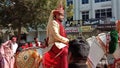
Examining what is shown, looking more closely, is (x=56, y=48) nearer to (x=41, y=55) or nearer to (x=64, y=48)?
(x=64, y=48)

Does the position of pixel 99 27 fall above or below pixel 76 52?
below

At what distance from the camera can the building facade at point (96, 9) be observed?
124 ft

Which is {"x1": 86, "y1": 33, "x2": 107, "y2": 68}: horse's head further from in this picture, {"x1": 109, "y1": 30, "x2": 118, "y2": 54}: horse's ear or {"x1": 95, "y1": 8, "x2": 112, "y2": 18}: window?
{"x1": 95, "y1": 8, "x2": 112, "y2": 18}: window

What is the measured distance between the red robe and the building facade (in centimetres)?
3052

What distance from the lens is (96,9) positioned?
132 ft

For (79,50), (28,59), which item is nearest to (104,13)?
(28,59)

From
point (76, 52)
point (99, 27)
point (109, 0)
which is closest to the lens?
point (76, 52)

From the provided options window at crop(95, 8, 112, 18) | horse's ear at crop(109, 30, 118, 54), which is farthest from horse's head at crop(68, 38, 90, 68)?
window at crop(95, 8, 112, 18)

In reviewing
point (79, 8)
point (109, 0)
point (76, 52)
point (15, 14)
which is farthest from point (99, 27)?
point (76, 52)

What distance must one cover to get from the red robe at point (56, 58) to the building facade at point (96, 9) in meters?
30.5

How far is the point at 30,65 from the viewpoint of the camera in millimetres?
7117

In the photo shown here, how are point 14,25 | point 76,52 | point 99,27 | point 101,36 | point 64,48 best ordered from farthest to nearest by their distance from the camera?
point 99,27, point 14,25, point 101,36, point 64,48, point 76,52

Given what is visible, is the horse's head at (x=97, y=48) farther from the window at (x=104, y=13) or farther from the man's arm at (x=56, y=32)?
the window at (x=104, y=13)

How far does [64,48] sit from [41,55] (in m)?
0.87
